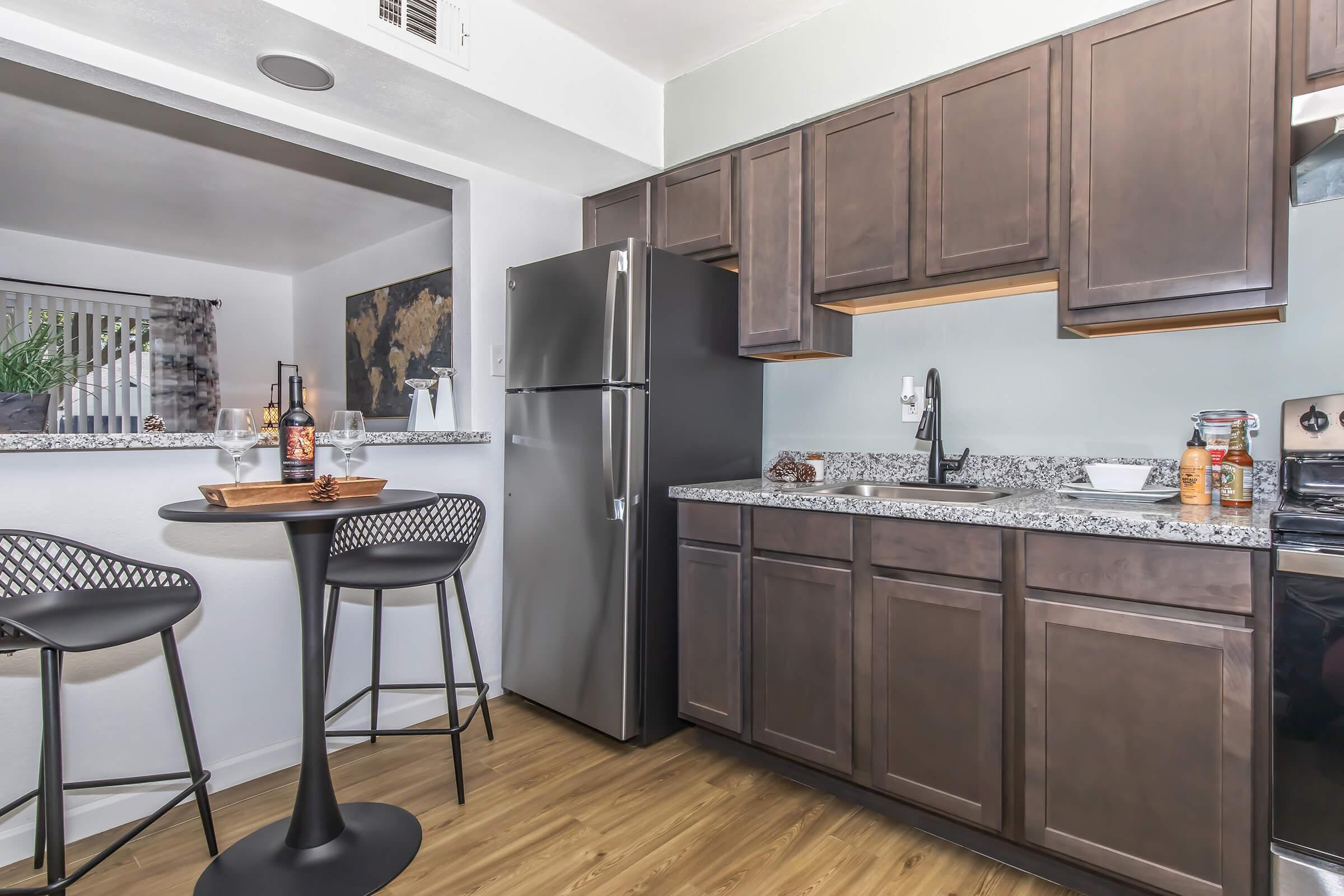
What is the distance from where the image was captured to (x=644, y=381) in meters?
2.45

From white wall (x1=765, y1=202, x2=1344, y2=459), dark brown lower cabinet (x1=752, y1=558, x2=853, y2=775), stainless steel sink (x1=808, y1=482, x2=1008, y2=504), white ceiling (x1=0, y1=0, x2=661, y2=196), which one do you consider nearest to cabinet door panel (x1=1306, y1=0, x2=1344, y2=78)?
white wall (x1=765, y1=202, x2=1344, y2=459)

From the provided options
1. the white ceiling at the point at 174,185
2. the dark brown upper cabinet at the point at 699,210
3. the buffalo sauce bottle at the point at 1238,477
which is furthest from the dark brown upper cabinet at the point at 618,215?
the buffalo sauce bottle at the point at 1238,477

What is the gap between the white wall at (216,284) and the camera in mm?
5176

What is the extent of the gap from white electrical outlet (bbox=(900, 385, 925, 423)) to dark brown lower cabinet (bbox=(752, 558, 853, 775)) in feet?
2.63

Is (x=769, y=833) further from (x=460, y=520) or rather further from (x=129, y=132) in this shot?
(x=129, y=132)

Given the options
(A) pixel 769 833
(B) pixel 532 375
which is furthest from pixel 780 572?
(B) pixel 532 375

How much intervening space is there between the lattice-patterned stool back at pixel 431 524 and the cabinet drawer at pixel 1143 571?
5.66ft

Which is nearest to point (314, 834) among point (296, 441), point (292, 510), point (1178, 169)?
point (292, 510)

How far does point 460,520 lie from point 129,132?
107 inches

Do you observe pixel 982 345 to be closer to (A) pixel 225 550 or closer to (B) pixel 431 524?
(B) pixel 431 524

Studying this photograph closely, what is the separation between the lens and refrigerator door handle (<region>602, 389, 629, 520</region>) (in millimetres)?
2410

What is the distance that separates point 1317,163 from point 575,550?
2.37 meters

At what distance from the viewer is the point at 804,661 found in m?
2.11

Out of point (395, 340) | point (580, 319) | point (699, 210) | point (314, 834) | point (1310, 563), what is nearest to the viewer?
point (1310, 563)
